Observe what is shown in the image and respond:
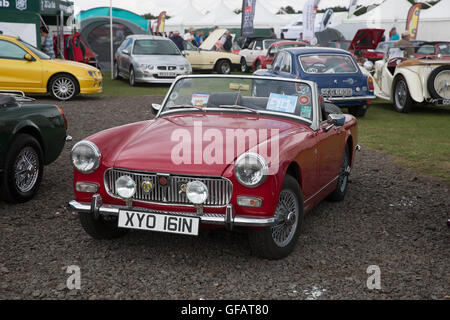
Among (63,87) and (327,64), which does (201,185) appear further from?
(63,87)

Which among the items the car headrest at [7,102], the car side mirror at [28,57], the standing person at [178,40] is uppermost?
the standing person at [178,40]

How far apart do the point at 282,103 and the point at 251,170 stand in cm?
135

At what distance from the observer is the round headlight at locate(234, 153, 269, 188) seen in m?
3.69

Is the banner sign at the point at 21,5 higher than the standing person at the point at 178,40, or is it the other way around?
the banner sign at the point at 21,5

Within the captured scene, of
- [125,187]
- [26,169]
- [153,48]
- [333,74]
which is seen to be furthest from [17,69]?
[125,187]

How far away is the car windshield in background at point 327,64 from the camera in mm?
11484

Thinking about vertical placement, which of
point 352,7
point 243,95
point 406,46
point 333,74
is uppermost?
point 352,7

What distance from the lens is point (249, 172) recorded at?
372cm

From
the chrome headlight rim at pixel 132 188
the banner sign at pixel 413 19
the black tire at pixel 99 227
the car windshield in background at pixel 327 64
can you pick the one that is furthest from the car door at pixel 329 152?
the banner sign at pixel 413 19

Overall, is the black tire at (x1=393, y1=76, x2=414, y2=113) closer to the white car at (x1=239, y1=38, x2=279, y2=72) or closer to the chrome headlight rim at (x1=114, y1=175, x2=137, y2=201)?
the chrome headlight rim at (x1=114, y1=175, x2=137, y2=201)

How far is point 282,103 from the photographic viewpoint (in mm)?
4895

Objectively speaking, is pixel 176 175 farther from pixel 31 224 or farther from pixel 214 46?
pixel 214 46

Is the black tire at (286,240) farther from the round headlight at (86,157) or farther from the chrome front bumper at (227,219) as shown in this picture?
the round headlight at (86,157)

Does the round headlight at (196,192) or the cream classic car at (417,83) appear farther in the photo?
the cream classic car at (417,83)
